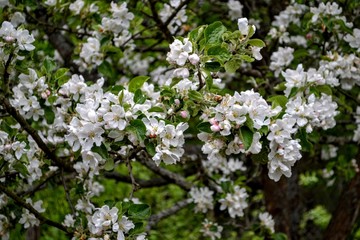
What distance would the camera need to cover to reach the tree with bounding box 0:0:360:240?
5.45 feet

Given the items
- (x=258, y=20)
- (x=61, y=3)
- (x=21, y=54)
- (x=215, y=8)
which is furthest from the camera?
(x=215, y=8)

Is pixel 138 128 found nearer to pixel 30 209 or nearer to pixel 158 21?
pixel 30 209

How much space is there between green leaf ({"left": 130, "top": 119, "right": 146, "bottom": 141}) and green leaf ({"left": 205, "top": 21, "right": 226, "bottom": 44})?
33cm

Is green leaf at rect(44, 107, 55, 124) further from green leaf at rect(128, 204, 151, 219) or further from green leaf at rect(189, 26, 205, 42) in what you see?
green leaf at rect(189, 26, 205, 42)

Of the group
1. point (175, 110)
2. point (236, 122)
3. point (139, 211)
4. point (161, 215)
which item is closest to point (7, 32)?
point (175, 110)

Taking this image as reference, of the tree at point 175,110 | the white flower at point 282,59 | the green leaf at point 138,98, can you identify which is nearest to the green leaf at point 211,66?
the tree at point 175,110

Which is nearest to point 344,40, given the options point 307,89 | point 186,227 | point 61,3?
point 307,89

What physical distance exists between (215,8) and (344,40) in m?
1.30

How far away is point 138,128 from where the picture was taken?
1.64 m

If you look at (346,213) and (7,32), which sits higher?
(7,32)

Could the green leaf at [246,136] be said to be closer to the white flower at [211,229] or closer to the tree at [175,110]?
the tree at [175,110]

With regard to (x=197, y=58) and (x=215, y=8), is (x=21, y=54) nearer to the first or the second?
(x=197, y=58)

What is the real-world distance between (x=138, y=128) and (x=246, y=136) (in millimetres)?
326

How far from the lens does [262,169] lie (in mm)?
3500
